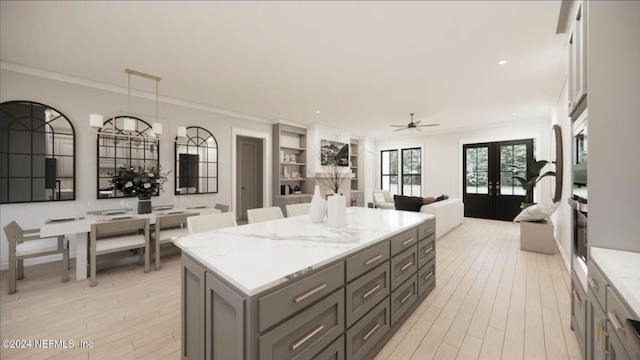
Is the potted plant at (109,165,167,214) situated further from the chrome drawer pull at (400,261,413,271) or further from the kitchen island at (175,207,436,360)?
the chrome drawer pull at (400,261,413,271)

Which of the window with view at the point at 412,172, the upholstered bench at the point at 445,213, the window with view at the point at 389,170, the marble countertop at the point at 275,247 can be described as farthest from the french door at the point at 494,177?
the marble countertop at the point at 275,247

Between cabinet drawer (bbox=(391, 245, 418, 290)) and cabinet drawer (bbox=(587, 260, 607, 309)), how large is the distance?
40.7 inches

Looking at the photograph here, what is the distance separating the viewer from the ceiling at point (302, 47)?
6.99 ft

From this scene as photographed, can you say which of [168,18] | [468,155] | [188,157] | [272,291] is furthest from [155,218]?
[468,155]

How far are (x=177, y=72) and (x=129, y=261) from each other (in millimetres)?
2791

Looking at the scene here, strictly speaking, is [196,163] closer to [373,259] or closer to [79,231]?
[79,231]

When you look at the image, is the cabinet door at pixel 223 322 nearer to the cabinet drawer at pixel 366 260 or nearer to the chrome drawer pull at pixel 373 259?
the cabinet drawer at pixel 366 260

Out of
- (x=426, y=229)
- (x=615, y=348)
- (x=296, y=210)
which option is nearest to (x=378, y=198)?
(x=296, y=210)

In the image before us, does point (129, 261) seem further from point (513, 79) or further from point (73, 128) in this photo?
point (513, 79)

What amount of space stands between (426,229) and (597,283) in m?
1.27

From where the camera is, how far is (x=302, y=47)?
2715 mm

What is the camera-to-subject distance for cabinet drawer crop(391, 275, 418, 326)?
74.0 inches

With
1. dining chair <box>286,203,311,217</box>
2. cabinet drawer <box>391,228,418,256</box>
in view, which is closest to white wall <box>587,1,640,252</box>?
cabinet drawer <box>391,228,418,256</box>

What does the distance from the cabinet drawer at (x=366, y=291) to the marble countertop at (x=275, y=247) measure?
214 mm
